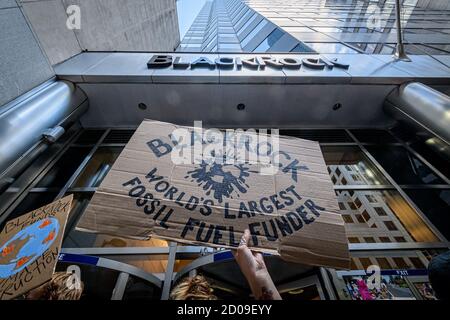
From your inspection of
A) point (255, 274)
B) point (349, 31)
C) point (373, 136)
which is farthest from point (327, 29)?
point (255, 274)

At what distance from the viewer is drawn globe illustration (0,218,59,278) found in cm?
137

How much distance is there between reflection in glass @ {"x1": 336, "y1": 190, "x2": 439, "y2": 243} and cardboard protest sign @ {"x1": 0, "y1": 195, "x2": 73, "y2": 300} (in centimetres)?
408

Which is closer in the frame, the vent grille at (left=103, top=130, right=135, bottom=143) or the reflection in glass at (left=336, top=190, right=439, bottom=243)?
the reflection in glass at (left=336, top=190, right=439, bottom=243)

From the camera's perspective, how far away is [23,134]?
310 centimetres

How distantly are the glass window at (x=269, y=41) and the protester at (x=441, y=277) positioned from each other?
9.08 meters

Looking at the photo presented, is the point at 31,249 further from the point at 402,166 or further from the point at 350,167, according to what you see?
the point at 402,166

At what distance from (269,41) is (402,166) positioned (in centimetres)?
752

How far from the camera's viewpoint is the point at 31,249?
1.41m

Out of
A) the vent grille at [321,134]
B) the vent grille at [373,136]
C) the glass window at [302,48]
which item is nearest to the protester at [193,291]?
the vent grille at [321,134]

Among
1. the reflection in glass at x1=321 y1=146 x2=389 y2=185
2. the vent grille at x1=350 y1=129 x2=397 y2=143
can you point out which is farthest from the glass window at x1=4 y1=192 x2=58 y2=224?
the vent grille at x1=350 y1=129 x2=397 y2=143

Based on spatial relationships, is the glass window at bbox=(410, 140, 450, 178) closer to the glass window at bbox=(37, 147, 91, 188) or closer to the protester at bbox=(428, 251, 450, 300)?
the protester at bbox=(428, 251, 450, 300)

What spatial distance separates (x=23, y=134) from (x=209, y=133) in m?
3.16

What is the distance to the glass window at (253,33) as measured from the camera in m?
10.3

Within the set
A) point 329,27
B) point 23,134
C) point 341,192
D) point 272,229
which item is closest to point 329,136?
point 341,192
